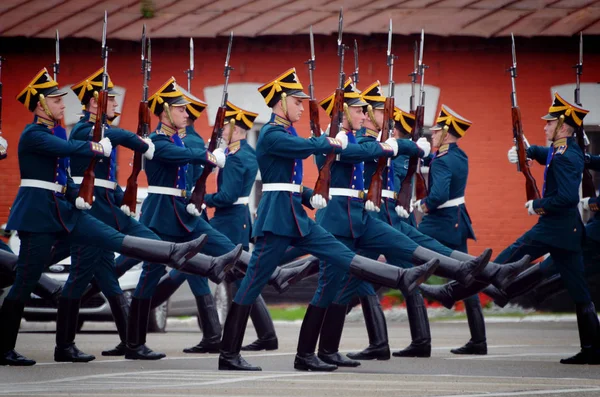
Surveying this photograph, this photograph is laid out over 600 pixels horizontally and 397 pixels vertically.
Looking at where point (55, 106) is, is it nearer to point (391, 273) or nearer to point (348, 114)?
point (348, 114)

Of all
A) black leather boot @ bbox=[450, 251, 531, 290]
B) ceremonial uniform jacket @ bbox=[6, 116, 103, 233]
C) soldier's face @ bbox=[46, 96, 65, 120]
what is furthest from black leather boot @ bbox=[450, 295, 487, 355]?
soldier's face @ bbox=[46, 96, 65, 120]

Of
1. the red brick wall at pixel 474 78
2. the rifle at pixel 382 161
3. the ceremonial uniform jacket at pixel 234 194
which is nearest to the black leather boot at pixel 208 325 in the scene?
the ceremonial uniform jacket at pixel 234 194

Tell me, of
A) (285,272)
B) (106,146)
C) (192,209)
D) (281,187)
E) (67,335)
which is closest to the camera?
(281,187)

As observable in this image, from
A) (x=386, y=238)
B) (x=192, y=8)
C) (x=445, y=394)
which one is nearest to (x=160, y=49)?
(x=192, y=8)

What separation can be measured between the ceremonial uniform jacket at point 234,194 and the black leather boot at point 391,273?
9.58 feet

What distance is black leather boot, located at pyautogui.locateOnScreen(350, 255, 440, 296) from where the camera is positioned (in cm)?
1059

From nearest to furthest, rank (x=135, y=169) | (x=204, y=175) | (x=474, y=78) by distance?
1. (x=135, y=169)
2. (x=204, y=175)
3. (x=474, y=78)

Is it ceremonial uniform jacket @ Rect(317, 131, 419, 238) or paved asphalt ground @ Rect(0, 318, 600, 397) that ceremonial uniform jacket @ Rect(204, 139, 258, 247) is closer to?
paved asphalt ground @ Rect(0, 318, 600, 397)

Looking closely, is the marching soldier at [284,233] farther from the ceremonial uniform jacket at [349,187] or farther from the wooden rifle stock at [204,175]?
the wooden rifle stock at [204,175]

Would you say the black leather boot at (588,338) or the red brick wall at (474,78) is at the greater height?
the red brick wall at (474,78)

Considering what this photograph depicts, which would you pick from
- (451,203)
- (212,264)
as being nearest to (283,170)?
(212,264)

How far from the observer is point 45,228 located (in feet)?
36.4

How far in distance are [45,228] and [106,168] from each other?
4.39 feet

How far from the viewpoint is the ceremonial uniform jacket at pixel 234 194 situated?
13.4m
